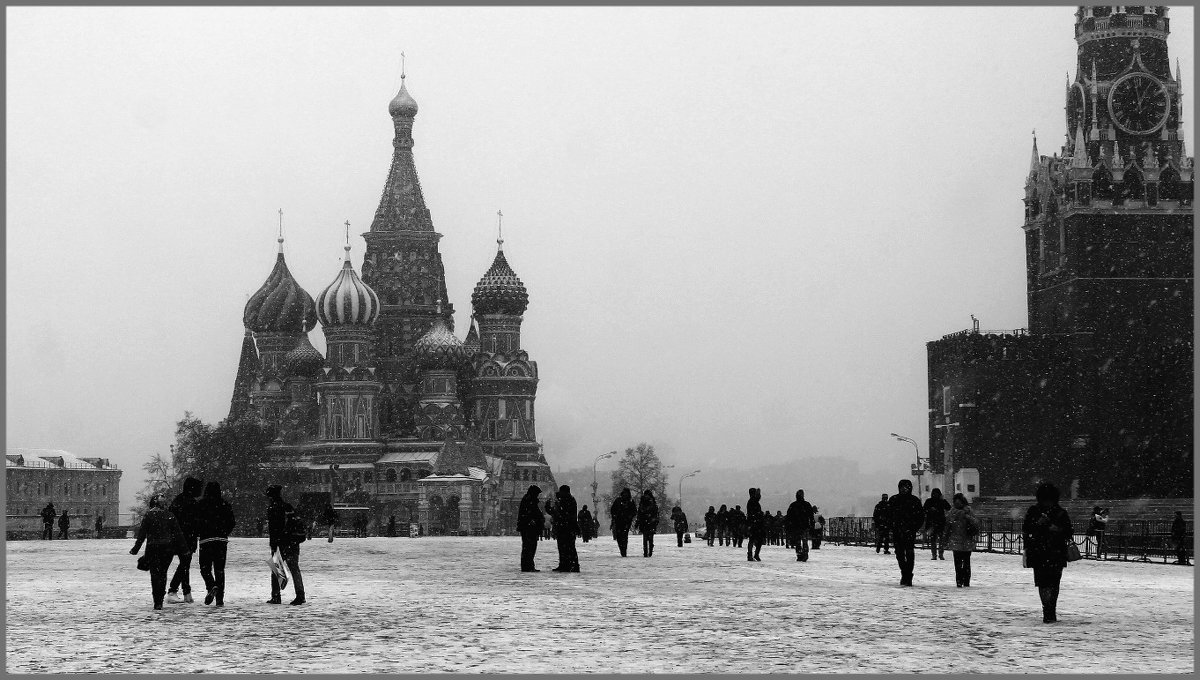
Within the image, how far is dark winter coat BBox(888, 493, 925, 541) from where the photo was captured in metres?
21.7

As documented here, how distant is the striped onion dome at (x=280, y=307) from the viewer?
377 ft

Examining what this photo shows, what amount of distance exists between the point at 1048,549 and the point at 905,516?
5625 millimetres

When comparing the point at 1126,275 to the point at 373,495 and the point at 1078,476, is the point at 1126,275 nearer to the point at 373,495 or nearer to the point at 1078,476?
the point at 1078,476

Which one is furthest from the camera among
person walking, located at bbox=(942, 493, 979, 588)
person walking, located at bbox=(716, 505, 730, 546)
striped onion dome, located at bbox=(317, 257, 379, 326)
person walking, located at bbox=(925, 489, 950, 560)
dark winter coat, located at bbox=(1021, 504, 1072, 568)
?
striped onion dome, located at bbox=(317, 257, 379, 326)

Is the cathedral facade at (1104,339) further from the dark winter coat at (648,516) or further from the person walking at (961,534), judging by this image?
the person walking at (961,534)

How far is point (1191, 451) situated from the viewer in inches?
3856

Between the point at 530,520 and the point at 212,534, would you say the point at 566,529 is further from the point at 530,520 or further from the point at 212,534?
the point at 212,534

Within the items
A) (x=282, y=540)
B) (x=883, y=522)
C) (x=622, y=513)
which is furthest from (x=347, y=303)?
(x=282, y=540)

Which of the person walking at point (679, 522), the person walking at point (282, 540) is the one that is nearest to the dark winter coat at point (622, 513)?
the person walking at point (679, 522)

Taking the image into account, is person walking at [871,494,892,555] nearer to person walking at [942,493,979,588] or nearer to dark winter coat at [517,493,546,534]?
person walking at [942,493,979,588]

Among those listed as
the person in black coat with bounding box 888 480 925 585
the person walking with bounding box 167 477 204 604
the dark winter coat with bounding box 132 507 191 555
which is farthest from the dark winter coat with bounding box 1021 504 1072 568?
the dark winter coat with bounding box 132 507 191 555

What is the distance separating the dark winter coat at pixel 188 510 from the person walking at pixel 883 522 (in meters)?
8.70

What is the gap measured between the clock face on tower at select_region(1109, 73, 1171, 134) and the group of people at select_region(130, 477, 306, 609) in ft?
301

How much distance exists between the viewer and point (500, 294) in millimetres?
111250
